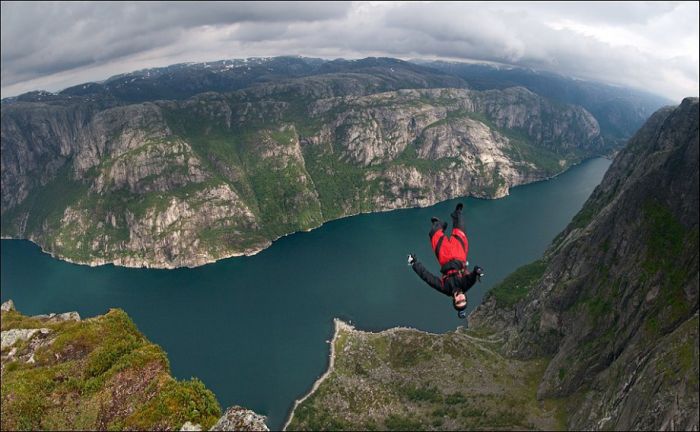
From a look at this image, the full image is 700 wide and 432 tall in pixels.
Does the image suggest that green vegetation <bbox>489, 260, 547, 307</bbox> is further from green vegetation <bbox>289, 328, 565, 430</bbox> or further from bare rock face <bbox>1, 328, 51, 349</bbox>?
bare rock face <bbox>1, 328, 51, 349</bbox>

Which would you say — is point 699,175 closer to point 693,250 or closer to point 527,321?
point 693,250

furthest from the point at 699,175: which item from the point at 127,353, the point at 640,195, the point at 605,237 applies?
the point at 127,353

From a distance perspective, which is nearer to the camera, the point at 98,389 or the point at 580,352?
the point at 98,389

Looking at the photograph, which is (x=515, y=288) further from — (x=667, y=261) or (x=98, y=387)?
(x=98, y=387)

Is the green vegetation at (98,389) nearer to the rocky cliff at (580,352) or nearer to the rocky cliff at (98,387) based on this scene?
the rocky cliff at (98,387)

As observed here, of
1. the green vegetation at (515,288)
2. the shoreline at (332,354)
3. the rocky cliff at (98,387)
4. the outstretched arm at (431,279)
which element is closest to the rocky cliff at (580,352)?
the shoreline at (332,354)

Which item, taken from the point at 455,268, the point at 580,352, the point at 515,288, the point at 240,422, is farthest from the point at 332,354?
the point at 455,268

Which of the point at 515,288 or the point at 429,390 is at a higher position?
the point at 515,288

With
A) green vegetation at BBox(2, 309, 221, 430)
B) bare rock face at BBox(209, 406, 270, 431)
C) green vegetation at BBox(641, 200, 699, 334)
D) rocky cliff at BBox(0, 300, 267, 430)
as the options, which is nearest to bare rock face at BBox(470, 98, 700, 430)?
green vegetation at BBox(641, 200, 699, 334)
